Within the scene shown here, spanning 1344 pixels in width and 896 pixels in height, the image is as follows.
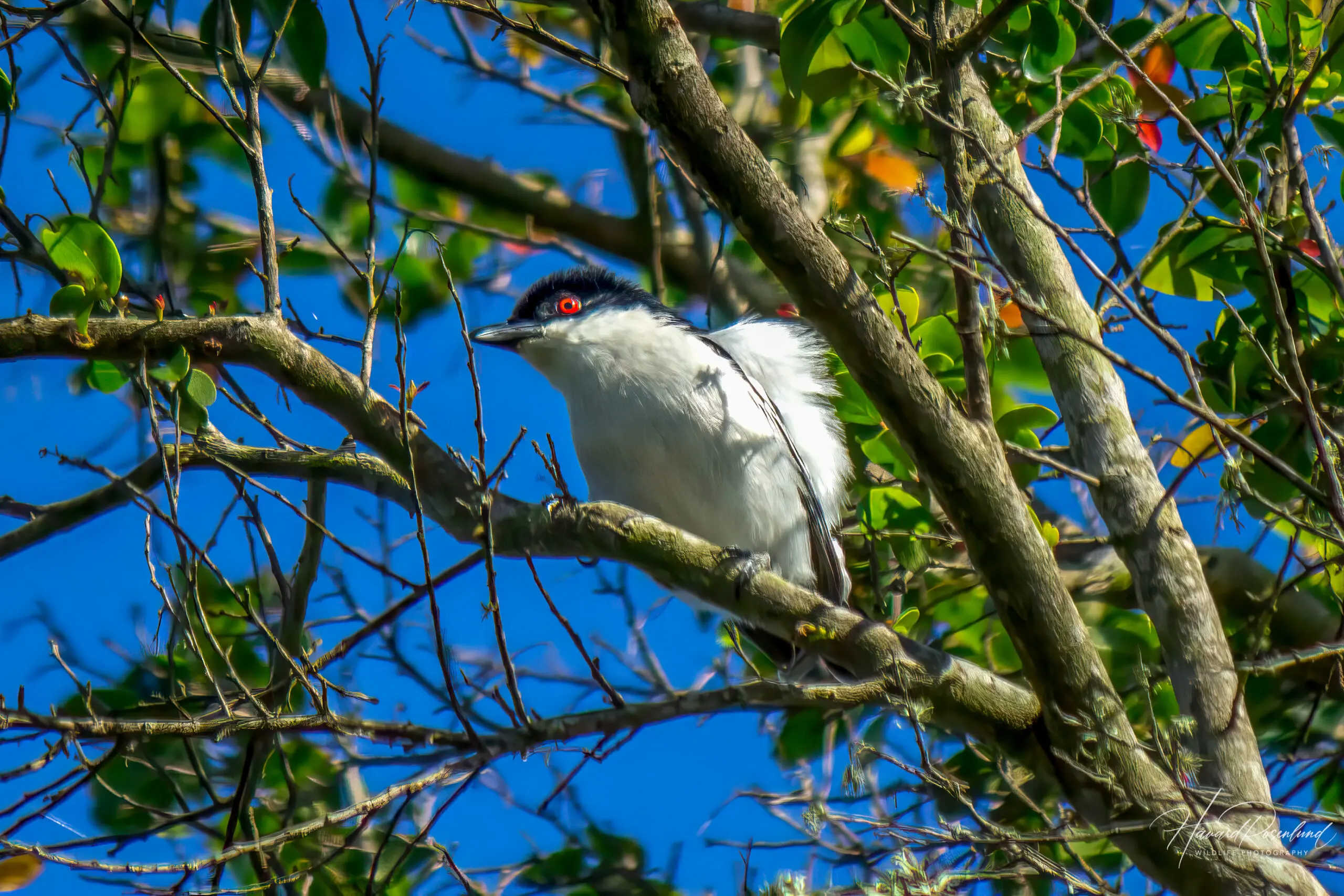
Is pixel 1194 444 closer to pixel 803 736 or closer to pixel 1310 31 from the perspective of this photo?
pixel 1310 31

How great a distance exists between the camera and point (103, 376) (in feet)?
8.82

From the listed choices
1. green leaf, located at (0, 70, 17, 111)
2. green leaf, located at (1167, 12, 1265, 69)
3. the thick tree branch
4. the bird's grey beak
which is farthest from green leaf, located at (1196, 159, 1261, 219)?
→ green leaf, located at (0, 70, 17, 111)

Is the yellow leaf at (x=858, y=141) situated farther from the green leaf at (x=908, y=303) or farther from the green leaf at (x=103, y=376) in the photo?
the green leaf at (x=103, y=376)

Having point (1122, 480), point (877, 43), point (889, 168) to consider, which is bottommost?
point (1122, 480)

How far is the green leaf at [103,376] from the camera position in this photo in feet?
8.79

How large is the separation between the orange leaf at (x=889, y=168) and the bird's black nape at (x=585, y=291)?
5.79 feet

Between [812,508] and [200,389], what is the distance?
7.21ft

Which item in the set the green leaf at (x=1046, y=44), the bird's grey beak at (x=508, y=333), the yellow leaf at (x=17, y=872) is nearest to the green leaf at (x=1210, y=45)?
the green leaf at (x=1046, y=44)

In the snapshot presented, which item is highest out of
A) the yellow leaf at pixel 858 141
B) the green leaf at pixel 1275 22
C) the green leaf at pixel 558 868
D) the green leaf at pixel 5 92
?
the yellow leaf at pixel 858 141

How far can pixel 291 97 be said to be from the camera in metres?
5.04

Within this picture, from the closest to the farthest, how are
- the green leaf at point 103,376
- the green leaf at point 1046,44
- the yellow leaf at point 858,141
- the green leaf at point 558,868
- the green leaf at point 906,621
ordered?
the green leaf at point 103,376 → the green leaf at point 1046,44 → the green leaf at point 906,621 → the green leaf at point 558,868 → the yellow leaf at point 858,141

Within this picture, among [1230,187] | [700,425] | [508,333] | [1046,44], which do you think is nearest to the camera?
[1046,44]

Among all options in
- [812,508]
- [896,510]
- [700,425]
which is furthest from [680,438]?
[896,510]

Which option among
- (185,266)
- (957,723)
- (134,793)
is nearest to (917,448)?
(957,723)
